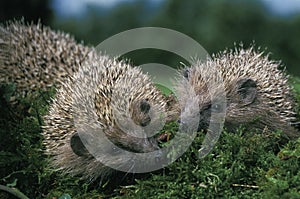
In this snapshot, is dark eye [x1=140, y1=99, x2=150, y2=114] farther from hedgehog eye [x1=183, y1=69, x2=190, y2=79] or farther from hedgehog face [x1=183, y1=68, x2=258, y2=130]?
hedgehog eye [x1=183, y1=69, x2=190, y2=79]

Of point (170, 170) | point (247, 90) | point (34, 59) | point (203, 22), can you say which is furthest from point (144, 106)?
point (203, 22)

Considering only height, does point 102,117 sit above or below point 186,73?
below

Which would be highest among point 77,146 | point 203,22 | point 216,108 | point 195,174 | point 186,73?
point 203,22

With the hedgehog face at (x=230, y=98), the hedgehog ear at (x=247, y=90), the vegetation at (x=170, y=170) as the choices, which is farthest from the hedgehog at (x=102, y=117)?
the hedgehog ear at (x=247, y=90)

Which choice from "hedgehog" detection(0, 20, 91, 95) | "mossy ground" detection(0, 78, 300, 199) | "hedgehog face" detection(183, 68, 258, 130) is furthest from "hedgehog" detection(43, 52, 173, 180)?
"hedgehog" detection(0, 20, 91, 95)

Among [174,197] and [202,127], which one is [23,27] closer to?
[202,127]

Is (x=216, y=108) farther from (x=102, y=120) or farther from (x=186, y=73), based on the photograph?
(x=102, y=120)
